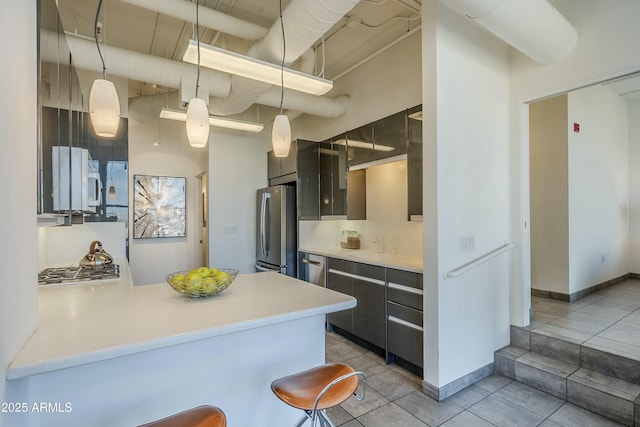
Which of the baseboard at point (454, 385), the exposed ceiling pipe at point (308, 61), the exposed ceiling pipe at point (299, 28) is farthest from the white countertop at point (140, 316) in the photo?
the exposed ceiling pipe at point (308, 61)

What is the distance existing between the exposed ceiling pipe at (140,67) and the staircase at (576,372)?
3877 mm

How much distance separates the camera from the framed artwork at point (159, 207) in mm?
5328

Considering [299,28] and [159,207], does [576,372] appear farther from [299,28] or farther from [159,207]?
[159,207]

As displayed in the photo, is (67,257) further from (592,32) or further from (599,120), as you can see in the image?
(599,120)

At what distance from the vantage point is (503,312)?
2.94m

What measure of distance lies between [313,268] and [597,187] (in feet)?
13.5

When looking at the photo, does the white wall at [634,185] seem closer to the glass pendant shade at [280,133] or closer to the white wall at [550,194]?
the white wall at [550,194]

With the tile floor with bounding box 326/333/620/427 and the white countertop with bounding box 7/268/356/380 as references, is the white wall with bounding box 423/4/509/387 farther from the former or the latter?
the white countertop with bounding box 7/268/356/380

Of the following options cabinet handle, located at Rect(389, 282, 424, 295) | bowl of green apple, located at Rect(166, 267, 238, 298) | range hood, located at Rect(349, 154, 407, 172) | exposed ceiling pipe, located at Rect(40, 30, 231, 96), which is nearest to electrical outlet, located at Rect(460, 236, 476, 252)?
cabinet handle, located at Rect(389, 282, 424, 295)

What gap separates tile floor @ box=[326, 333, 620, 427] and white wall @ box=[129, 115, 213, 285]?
13.5 ft

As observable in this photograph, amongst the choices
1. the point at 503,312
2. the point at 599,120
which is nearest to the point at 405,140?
the point at 503,312

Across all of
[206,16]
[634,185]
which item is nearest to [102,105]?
[206,16]

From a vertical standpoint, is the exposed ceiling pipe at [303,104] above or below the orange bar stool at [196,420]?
above

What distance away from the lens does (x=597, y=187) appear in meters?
4.35
